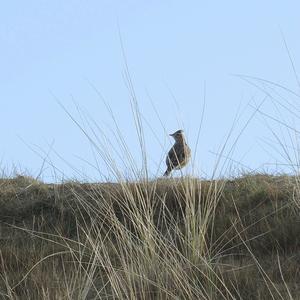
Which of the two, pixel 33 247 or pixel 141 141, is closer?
pixel 141 141

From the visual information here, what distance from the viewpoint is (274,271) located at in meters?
4.26

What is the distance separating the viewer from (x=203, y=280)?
3979mm

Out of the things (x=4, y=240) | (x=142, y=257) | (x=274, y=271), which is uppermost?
(x=4, y=240)

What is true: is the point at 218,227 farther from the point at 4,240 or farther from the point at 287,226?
the point at 4,240

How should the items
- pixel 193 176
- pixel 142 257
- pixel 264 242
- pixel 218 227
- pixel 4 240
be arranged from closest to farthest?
pixel 142 257 < pixel 193 176 < pixel 264 242 < pixel 218 227 < pixel 4 240

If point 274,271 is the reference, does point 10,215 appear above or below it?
above

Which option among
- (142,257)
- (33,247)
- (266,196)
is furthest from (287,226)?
(33,247)

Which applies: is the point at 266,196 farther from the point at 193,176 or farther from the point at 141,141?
the point at 141,141

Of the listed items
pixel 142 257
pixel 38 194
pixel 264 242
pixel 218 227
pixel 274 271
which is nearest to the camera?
pixel 142 257

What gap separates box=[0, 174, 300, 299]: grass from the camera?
371 cm

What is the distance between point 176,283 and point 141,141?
1.04 m

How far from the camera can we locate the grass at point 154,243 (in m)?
3.71

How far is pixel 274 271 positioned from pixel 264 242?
587 millimetres

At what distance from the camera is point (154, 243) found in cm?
417
